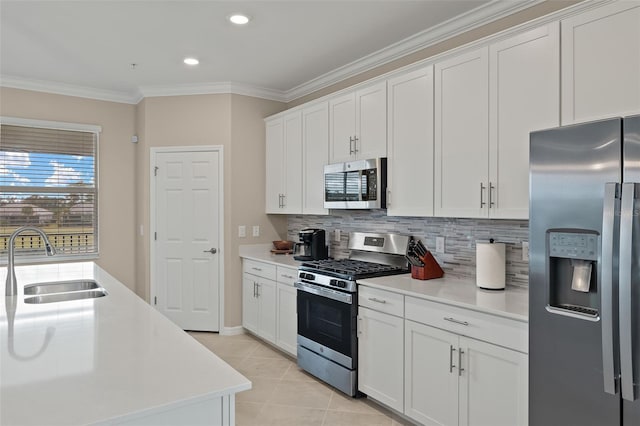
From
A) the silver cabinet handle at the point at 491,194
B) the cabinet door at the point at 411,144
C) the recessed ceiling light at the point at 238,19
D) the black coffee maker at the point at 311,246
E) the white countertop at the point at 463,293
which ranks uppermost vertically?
the recessed ceiling light at the point at 238,19

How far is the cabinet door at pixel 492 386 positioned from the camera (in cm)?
208

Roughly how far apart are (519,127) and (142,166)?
13.2 feet

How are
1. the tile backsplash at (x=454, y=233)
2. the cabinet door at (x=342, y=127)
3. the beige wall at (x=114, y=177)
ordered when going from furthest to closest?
the beige wall at (x=114, y=177) → the cabinet door at (x=342, y=127) → the tile backsplash at (x=454, y=233)

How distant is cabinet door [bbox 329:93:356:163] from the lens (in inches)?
142

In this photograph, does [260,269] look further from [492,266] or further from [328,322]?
[492,266]

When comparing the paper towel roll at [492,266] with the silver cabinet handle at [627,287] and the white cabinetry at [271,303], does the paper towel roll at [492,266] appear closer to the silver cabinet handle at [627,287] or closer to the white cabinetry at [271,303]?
the silver cabinet handle at [627,287]

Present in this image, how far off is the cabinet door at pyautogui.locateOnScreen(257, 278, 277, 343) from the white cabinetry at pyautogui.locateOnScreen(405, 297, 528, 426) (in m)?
1.76

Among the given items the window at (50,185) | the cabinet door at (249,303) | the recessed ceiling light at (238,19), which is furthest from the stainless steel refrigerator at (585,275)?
the window at (50,185)

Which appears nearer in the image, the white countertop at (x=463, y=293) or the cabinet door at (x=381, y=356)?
the white countertop at (x=463, y=293)

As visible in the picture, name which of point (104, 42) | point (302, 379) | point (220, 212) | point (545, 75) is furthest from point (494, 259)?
point (104, 42)

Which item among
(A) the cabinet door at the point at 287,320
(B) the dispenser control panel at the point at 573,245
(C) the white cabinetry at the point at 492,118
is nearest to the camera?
(B) the dispenser control panel at the point at 573,245

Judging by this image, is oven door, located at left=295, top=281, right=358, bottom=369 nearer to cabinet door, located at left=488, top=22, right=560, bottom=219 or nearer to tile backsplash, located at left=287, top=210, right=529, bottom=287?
tile backsplash, located at left=287, top=210, right=529, bottom=287

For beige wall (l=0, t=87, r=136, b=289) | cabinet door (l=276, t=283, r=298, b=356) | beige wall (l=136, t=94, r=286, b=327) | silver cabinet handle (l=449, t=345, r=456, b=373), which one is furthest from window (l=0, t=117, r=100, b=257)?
silver cabinet handle (l=449, t=345, r=456, b=373)

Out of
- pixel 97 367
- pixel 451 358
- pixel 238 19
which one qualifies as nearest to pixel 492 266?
pixel 451 358
